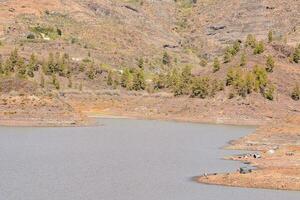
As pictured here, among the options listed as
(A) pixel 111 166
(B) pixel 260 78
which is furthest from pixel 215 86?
(A) pixel 111 166

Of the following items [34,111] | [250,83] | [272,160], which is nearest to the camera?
[272,160]

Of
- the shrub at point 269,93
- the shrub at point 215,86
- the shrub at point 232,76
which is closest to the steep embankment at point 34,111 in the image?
the shrub at point 215,86

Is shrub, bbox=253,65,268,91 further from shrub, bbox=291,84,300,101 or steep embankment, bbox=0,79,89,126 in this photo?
steep embankment, bbox=0,79,89,126

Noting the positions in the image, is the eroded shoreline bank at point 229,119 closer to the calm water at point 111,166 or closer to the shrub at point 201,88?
the shrub at point 201,88

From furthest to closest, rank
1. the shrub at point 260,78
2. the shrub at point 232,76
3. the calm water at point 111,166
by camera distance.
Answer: the shrub at point 232,76 < the shrub at point 260,78 < the calm water at point 111,166

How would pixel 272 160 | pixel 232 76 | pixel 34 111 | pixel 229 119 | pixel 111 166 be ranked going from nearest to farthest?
pixel 111 166 → pixel 272 160 → pixel 34 111 → pixel 229 119 → pixel 232 76

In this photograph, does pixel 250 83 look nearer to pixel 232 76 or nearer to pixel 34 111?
pixel 232 76

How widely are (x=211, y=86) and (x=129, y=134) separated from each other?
71.6 m

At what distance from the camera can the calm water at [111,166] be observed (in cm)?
5834

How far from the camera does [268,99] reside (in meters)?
186

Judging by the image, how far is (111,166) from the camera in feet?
246

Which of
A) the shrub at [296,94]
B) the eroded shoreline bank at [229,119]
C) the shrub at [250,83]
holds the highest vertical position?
the shrub at [250,83]

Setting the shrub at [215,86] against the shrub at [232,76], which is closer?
the shrub at [215,86]

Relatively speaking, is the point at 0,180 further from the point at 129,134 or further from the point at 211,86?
the point at 211,86
